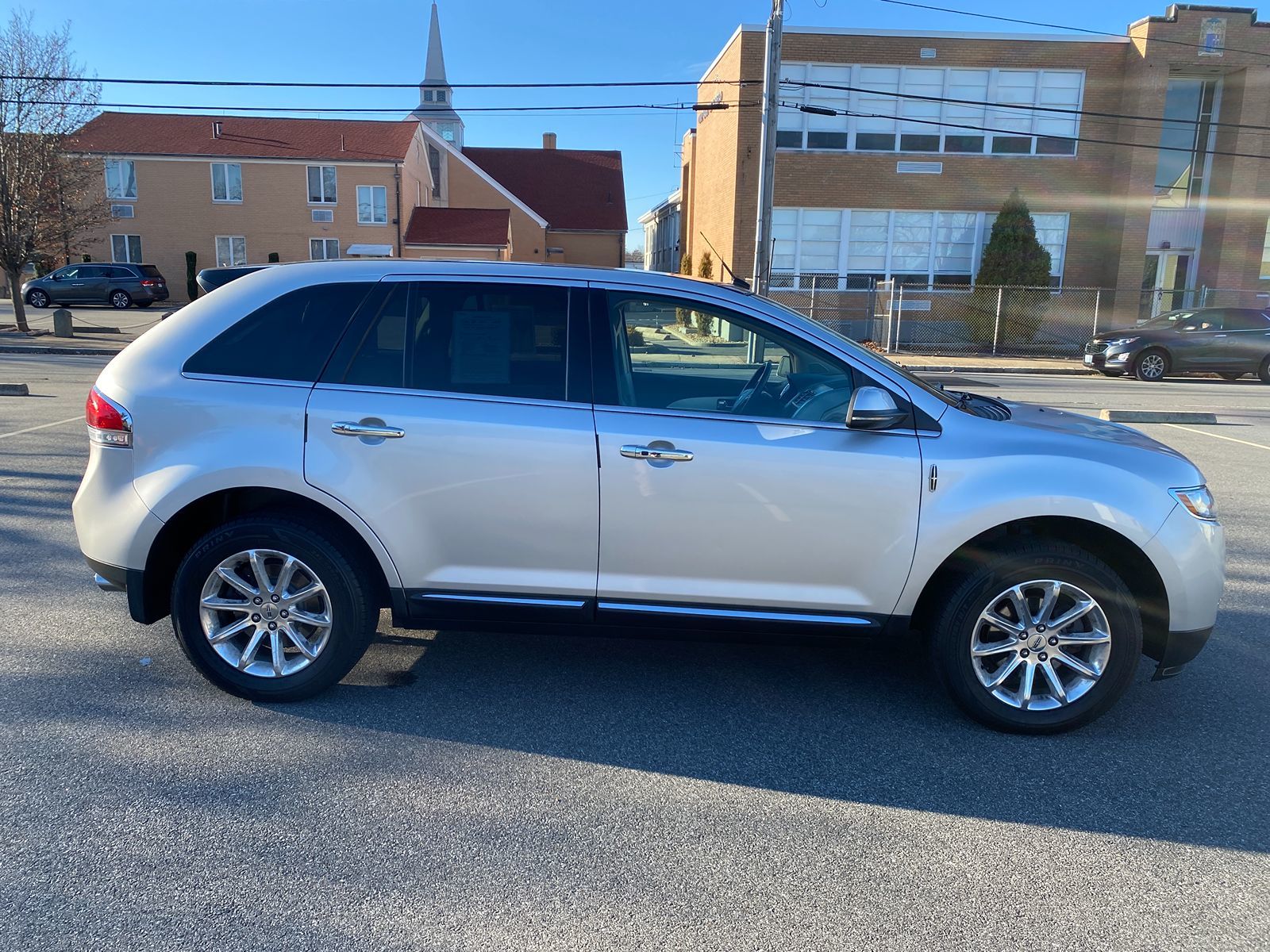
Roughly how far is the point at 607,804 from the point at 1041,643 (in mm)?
1906

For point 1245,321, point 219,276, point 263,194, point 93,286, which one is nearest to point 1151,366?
point 1245,321

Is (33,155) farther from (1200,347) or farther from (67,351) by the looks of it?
(1200,347)

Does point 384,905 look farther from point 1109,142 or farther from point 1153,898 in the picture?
point 1109,142

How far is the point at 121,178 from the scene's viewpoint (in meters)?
38.8

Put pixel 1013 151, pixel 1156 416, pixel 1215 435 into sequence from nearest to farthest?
pixel 1215 435 → pixel 1156 416 → pixel 1013 151

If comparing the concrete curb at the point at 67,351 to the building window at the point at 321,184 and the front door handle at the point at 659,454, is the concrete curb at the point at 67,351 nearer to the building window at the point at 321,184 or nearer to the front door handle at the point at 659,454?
the building window at the point at 321,184

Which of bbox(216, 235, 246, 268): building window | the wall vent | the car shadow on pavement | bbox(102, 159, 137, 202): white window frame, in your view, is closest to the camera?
the car shadow on pavement

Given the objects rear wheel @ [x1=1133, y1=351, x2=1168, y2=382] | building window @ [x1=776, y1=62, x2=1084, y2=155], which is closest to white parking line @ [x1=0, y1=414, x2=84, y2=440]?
rear wheel @ [x1=1133, y1=351, x2=1168, y2=382]

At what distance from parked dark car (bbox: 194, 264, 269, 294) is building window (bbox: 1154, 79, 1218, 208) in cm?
3000

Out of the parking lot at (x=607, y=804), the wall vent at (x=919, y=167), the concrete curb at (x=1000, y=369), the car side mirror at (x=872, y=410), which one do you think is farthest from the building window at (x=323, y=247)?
the car side mirror at (x=872, y=410)

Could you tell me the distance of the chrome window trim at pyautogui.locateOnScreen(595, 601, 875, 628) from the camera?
12.8 ft

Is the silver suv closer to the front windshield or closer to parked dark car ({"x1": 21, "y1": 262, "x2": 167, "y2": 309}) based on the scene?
the front windshield

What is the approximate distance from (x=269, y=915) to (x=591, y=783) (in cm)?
120

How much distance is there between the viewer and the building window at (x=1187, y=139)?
2777 cm
